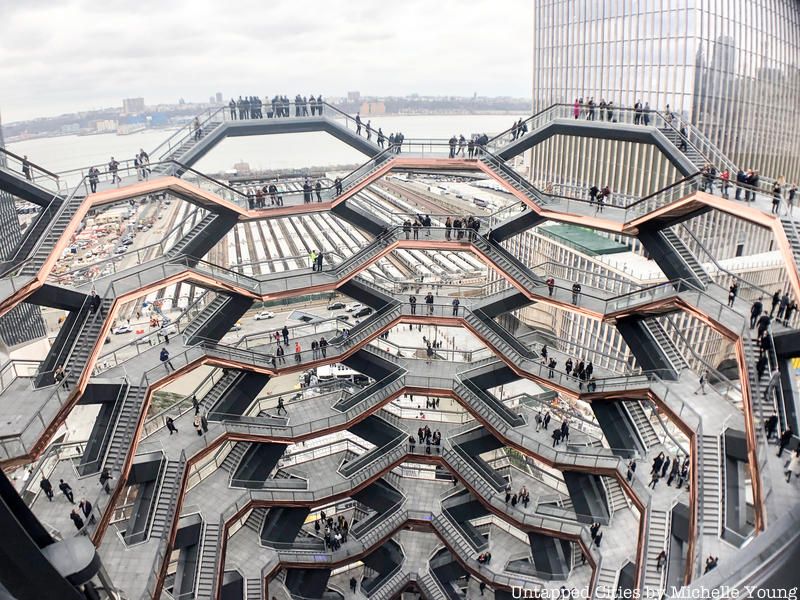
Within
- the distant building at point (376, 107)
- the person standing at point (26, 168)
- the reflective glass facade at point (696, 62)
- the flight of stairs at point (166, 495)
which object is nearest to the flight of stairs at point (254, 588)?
the flight of stairs at point (166, 495)

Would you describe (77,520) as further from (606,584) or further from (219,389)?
(606,584)

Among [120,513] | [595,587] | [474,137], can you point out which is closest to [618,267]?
[474,137]

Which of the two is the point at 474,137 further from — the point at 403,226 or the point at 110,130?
the point at 110,130

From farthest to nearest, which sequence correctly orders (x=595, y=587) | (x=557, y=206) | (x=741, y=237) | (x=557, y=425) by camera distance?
(x=741, y=237)
(x=557, y=425)
(x=557, y=206)
(x=595, y=587)

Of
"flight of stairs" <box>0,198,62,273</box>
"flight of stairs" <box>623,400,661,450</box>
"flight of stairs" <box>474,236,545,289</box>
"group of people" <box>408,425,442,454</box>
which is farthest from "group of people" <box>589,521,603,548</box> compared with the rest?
"flight of stairs" <box>0,198,62,273</box>

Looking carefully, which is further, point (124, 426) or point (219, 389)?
point (219, 389)

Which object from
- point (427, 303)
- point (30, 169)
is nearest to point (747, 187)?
point (427, 303)

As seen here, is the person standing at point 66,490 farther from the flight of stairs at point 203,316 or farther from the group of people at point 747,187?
the group of people at point 747,187
